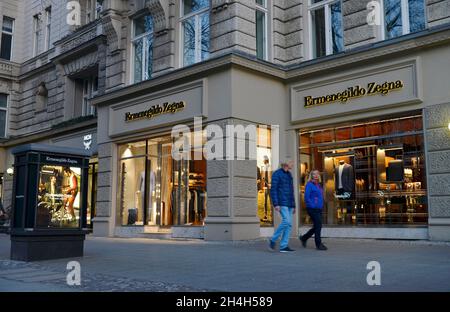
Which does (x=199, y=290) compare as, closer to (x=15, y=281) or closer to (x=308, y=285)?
(x=308, y=285)

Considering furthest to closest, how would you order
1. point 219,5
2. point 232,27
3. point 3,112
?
point 3,112 < point 219,5 < point 232,27

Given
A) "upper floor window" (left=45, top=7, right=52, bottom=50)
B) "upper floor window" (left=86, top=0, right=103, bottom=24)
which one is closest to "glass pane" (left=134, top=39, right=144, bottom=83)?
"upper floor window" (left=86, top=0, right=103, bottom=24)

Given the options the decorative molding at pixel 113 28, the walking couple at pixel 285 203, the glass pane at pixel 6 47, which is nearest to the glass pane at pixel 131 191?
the decorative molding at pixel 113 28

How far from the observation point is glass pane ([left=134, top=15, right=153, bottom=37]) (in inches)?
719

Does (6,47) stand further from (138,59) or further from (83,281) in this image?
(83,281)

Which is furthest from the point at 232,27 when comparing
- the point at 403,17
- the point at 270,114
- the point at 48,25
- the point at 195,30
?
the point at 48,25

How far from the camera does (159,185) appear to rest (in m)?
17.1

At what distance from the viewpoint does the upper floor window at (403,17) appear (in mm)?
13555

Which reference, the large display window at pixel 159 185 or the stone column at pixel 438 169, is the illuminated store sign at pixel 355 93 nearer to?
the stone column at pixel 438 169

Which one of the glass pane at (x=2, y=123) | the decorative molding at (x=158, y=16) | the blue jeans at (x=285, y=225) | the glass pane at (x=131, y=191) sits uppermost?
the decorative molding at (x=158, y=16)

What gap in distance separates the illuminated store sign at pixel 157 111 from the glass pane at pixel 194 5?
3.20 m

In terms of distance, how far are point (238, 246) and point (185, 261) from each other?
348cm

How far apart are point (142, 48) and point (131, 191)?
503cm

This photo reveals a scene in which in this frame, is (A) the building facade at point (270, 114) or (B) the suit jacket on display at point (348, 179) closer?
(A) the building facade at point (270, 114)
